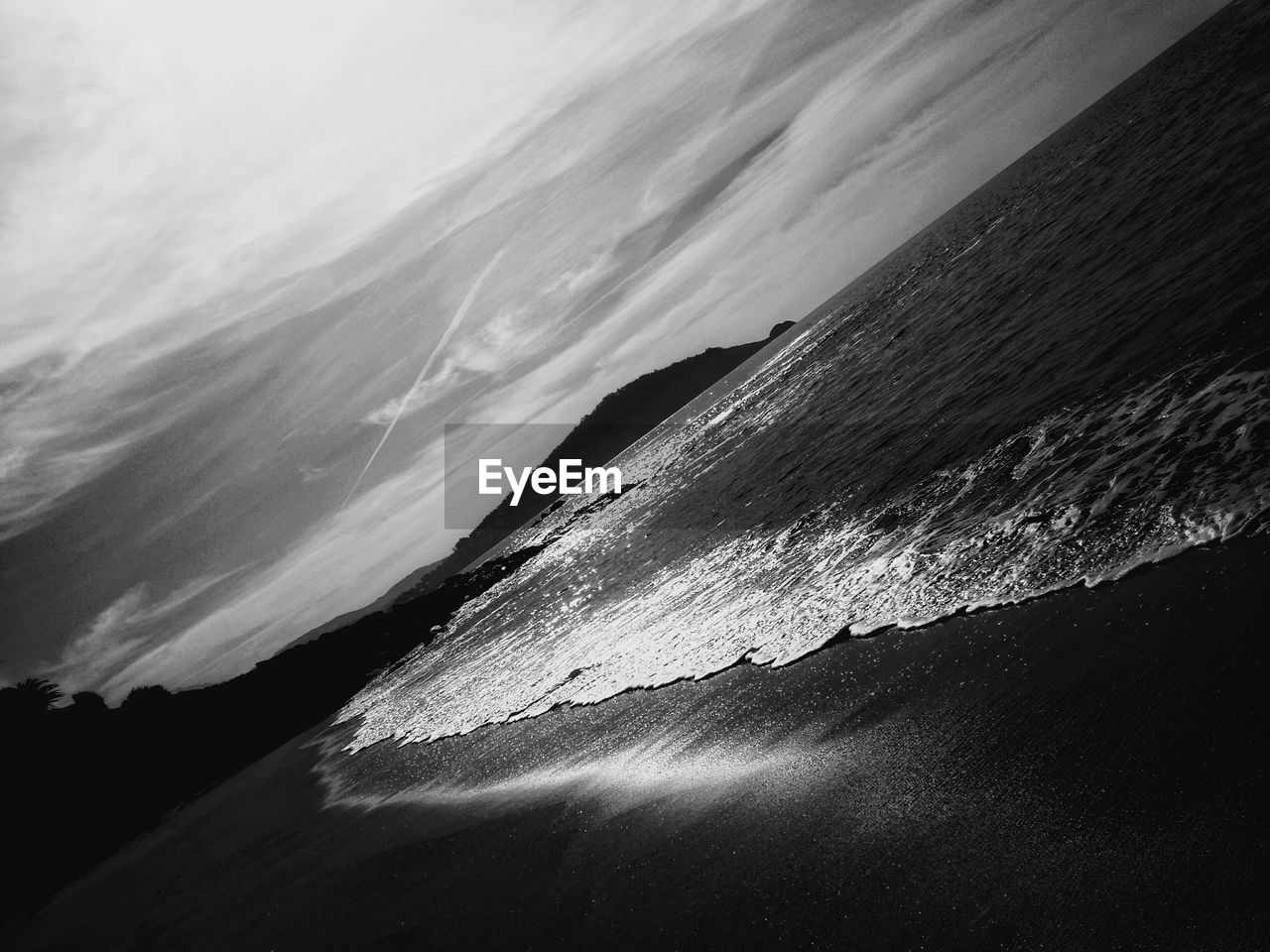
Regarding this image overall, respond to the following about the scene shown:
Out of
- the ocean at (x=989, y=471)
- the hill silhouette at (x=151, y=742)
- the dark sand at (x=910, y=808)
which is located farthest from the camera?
the hill silhouette at (x=151, y=742)

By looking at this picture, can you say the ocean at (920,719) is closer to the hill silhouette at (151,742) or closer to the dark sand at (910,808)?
the dark sand at (910,808)

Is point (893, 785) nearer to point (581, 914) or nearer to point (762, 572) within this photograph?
point (581, 914)

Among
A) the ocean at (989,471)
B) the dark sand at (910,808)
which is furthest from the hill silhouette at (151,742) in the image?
the dark sand at (910,808)

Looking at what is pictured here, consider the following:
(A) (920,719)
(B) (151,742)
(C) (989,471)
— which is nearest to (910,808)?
(A) (920,719)

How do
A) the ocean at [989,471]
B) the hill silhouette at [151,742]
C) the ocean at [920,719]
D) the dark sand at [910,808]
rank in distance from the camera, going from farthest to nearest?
the hill silhouette at [151,742] < the ocean at [989,471] < the ocean at [920,719] < the dark sand at [910,808]

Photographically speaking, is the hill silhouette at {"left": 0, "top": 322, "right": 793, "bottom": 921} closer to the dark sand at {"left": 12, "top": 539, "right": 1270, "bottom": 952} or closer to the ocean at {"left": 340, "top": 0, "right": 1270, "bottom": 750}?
the ocean at {"left": 340, "top": 0, "right": 1270, "bottom": 750}

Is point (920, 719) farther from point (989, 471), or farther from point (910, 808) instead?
point (989, 471)
